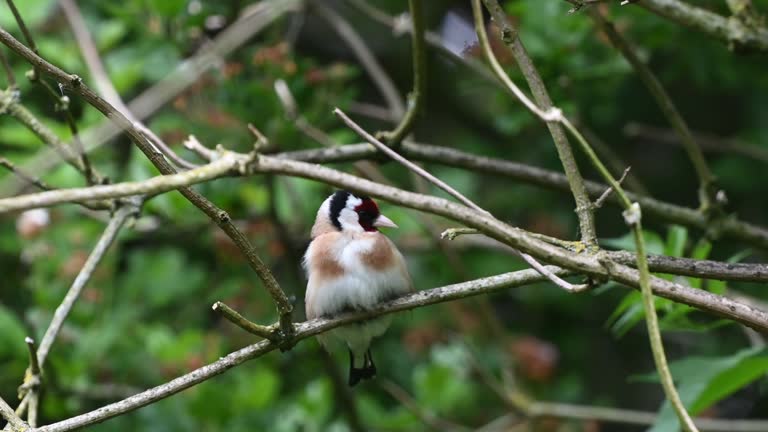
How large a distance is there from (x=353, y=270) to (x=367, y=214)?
431 millimetres

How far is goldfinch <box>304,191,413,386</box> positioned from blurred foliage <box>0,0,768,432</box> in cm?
40

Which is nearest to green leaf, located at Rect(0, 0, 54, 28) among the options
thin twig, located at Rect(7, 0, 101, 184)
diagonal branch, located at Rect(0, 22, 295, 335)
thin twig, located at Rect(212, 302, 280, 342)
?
thin twig, located at Rect(7, 0, 101, 184)

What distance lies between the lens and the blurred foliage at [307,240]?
4.17 m

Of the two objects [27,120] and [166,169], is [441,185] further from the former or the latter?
[27,120]

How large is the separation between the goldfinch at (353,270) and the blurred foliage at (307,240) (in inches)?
15.7

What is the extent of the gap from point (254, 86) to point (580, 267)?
8.02 ft

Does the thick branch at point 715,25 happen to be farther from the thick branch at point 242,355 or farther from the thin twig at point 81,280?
the thin twig at point 81,280

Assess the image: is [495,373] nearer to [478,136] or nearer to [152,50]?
[478,136]

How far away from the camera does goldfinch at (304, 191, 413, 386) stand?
314 centimetres

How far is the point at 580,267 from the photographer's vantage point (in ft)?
6.18

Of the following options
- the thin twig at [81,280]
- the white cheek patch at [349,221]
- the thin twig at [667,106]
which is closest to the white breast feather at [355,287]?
the white cheek patch at [349,221]

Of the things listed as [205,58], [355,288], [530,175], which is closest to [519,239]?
[355,288]

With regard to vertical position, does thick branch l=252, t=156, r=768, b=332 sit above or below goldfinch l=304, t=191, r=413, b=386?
below

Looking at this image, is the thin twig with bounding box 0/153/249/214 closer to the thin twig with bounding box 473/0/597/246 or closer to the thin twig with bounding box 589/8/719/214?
the thin twig with bounding box 473/0/597/246
